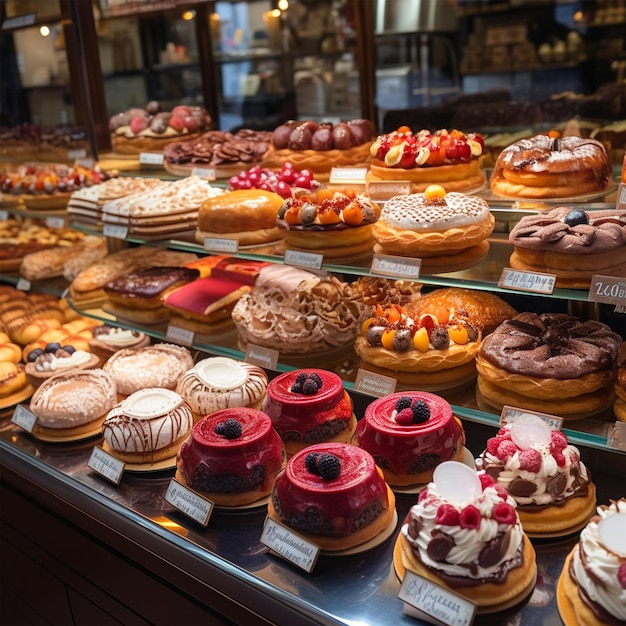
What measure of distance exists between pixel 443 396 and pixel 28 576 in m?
2.05

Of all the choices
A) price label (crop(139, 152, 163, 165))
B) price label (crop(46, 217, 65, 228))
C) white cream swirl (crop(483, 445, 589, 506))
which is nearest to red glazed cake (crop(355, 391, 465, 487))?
white cream swirl (crop(483, 445, 589, 506))

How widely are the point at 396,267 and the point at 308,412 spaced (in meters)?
0.59

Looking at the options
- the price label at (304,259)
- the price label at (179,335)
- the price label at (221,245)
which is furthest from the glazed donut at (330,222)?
the price label at (179,335)

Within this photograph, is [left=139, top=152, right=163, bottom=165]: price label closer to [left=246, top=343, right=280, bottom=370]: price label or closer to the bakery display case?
the bakery display case

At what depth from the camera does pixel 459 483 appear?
185 centimetres

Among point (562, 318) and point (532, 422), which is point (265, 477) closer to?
point (532, 422)

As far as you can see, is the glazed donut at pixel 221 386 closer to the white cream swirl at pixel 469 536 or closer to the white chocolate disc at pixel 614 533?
→ the white cream swirl at pixel 469 536

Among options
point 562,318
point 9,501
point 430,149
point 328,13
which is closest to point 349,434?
point 562,318

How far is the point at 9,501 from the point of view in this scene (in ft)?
10.6

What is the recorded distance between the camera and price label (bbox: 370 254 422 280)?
245 cm

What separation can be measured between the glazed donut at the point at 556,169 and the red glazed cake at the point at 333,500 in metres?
1.12

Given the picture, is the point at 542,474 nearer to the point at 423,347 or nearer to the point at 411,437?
the point at 411,437

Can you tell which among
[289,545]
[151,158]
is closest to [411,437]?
[289,545]

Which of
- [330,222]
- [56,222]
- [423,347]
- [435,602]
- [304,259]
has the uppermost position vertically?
[330,222]
